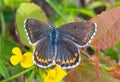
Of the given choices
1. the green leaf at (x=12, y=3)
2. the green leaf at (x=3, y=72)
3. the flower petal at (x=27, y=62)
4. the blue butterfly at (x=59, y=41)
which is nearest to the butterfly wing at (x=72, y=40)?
the blue butterfly at (x=59, y=41)

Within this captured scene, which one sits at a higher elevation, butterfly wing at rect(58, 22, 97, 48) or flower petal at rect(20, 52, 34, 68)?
butterfly wing at rect(58, 22, 97, 48)

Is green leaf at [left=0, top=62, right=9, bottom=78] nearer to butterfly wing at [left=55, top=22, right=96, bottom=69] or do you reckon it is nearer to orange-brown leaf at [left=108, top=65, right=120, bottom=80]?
butterfly wing at [left=55, top=22, right=96, bottom=69]

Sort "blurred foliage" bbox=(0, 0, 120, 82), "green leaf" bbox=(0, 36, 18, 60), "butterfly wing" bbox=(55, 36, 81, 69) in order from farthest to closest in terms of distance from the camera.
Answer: "green leaf" bbox=(0, 36, 18, 60)
"blurred foliage" bbox=(0, 0, 120, 82)
"butterfly wing" bbox=(55, 36, 81, 69)

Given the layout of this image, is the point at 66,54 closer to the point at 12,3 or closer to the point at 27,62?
the point at 27,62

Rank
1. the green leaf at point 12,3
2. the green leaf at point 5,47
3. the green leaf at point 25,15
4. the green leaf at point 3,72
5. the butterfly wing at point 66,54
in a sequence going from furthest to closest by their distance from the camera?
the green leaf at point 12,3 < the green leaf at point 5,47 < the green leaf at point 25,15 < the green leaf at point 3,72 < the butterfly wing at point 66,54

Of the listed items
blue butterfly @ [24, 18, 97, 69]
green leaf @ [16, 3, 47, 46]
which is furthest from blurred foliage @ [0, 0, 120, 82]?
blue butterfly @ [24, 18, 97, 69]

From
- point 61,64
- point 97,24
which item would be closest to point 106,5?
point 97,24

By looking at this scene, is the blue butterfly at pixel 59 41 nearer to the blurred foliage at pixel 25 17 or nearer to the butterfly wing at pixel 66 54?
the butterfly wing at pixel 66 54
